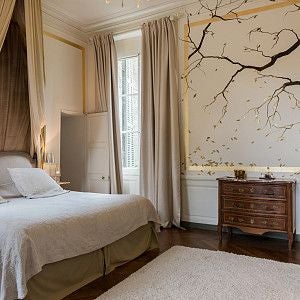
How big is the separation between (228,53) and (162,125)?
4.62 ft

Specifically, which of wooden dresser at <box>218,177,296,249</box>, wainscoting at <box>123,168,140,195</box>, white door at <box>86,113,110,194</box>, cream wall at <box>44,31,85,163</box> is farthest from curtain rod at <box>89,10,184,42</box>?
wooden dresser at <box>218,177,296,249</box>

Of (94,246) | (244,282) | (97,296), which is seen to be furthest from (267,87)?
(97,296)

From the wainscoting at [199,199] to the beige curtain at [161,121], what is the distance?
0.16m

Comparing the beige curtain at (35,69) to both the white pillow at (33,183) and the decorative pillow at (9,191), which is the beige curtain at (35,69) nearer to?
the white pillow at (33,183)

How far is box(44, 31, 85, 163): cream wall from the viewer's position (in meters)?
5.00

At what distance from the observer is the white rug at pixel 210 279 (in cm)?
245

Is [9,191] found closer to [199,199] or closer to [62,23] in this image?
[199,199]

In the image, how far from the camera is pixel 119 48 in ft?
18.5

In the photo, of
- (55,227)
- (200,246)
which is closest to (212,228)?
(200,246)

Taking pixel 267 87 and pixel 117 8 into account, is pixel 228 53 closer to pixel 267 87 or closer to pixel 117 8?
pixel 267 87

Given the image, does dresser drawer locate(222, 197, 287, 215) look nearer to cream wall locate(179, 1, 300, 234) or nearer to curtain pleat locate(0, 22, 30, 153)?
cream wall locate(179, 1, 300, 234)

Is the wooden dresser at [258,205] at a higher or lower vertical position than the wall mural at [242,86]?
lower

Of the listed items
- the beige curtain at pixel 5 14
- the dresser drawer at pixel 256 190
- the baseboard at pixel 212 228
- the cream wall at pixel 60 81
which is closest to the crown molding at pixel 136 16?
the cream wall at pixel 60 81

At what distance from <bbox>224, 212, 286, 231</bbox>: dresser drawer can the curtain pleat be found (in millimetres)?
2926
